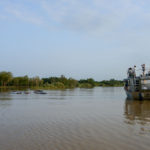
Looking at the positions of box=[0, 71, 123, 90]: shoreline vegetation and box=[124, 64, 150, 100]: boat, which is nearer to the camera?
box=[124, 64, 150, 100]: boat

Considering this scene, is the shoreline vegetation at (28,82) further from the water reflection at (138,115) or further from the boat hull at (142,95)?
the water reflection at (138,115)

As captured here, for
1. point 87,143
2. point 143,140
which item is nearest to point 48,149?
point 87,143

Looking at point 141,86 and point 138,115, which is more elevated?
point 141,86

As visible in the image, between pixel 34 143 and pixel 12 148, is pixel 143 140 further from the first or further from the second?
pixel 12 148

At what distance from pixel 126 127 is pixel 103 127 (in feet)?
3.41

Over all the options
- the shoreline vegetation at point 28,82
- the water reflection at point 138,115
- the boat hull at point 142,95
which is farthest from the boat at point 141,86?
the shoreline vegetation at point 28,82

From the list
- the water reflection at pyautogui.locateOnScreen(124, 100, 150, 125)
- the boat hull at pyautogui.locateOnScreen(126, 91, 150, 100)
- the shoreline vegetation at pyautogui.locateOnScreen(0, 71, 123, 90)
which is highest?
the shoreline vegetation at pyautogui.locateOnScreen(0, 71, 123, 90)

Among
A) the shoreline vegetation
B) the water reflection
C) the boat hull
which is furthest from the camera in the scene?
the shoreline vegetation

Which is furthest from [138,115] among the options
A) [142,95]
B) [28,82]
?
[28,82]

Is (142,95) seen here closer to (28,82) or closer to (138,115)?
(138,115)

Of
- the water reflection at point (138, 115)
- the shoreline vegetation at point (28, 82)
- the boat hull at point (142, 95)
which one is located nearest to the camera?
the water reflection at point (138, 115)

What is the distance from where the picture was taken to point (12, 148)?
18.9 ft

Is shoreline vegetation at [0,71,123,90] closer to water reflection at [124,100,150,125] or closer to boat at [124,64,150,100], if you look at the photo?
boat at [124,64,150,100]

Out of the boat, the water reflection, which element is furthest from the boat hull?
the water reflection
